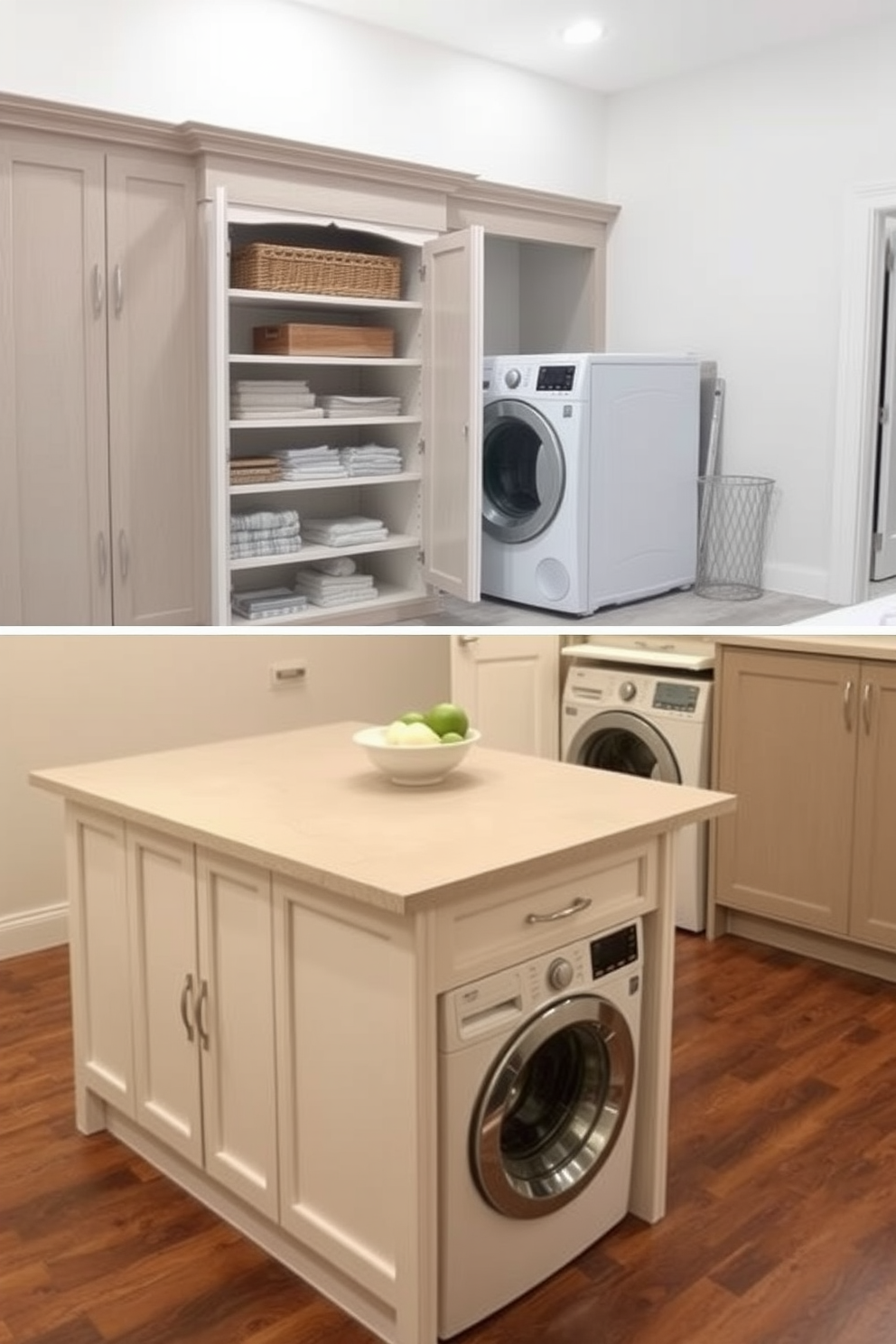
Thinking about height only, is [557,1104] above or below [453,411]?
below

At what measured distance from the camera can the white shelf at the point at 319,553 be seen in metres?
4.00

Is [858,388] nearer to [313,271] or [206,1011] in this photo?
[313,271]

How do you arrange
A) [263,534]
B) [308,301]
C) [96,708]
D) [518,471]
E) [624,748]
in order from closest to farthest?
1. [96,708]
2. [624,748]
3. [308,301]
4. [263,534]
5. [518,471]

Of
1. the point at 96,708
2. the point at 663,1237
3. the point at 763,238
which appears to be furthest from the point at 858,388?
the point at 663,1237

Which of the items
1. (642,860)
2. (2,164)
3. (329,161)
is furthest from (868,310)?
(642,860)

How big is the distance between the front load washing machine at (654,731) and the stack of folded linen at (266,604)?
3.59ft

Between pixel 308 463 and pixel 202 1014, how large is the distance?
250cm

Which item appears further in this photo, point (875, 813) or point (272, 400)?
point (272, 400)

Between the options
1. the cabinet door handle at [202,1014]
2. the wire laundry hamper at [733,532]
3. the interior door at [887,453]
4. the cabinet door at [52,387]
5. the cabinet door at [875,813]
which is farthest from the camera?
the wire laundry hamper at [733,532]

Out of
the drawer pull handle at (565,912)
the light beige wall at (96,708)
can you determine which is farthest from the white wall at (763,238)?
the drawer pull handle at (565,912)

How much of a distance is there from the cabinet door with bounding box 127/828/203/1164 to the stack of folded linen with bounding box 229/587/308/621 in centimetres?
210

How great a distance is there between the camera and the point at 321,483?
411cm

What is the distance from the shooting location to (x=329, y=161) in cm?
393

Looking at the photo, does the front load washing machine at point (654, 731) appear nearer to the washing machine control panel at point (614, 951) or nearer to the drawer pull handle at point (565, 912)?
the washing machine control panel at point (614, 951)
